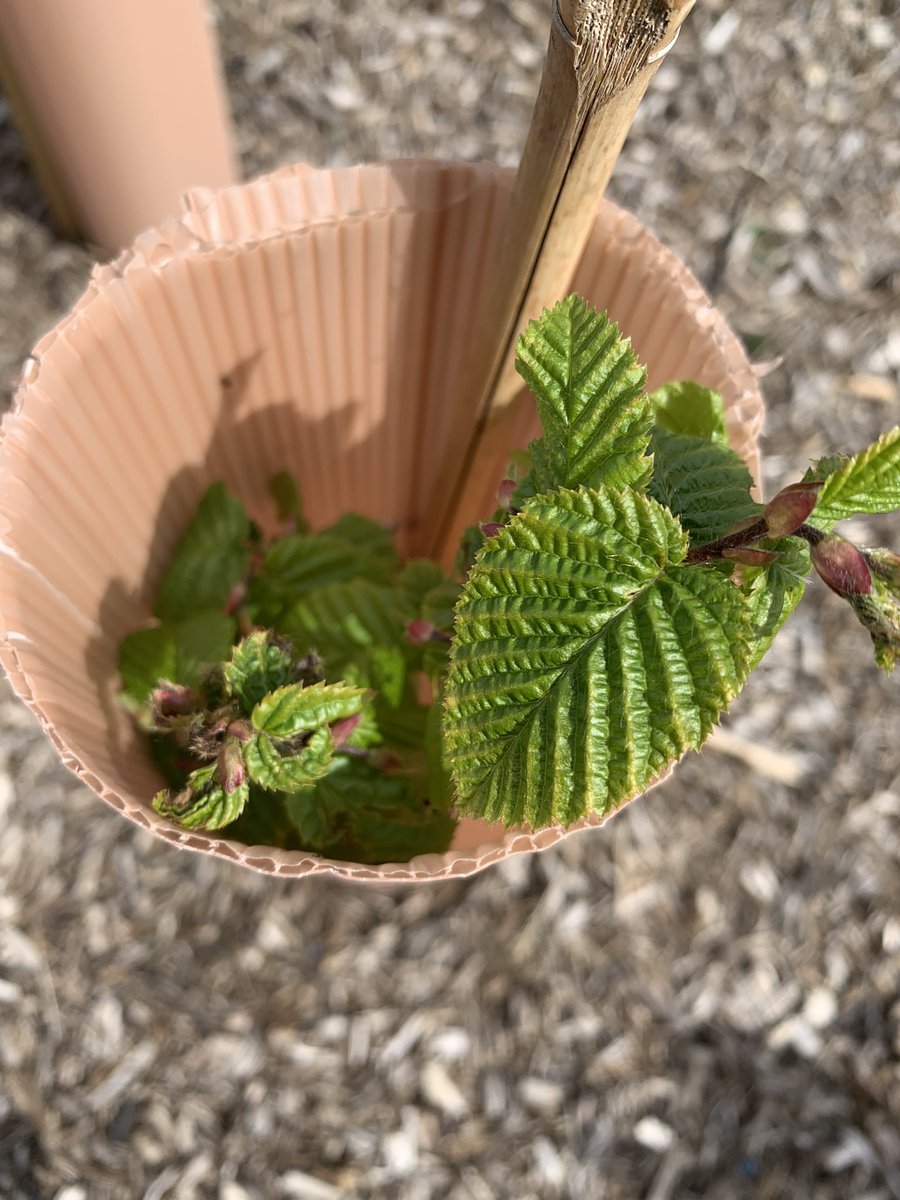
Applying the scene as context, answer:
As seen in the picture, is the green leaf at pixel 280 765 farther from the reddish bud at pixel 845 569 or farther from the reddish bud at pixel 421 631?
the reddish bud at pixel 845 569

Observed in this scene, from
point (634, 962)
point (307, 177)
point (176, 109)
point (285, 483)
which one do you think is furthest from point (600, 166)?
point (634, 962)

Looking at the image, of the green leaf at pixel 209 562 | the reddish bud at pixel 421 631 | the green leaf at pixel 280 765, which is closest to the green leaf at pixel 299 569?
the green leaf at pixel 209 562

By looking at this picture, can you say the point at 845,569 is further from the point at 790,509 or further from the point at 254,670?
the point at 254,670

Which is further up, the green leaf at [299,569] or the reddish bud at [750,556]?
the reddish bud at [750,556]

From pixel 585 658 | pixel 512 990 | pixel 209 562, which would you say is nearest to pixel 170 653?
pixel 209 562

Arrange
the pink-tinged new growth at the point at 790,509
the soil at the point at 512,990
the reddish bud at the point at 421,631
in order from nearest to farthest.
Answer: the pink-tinged new growth at the point at 790,509 < the reddish bud at the point at 421,631 < the soil at the point at 512,990
